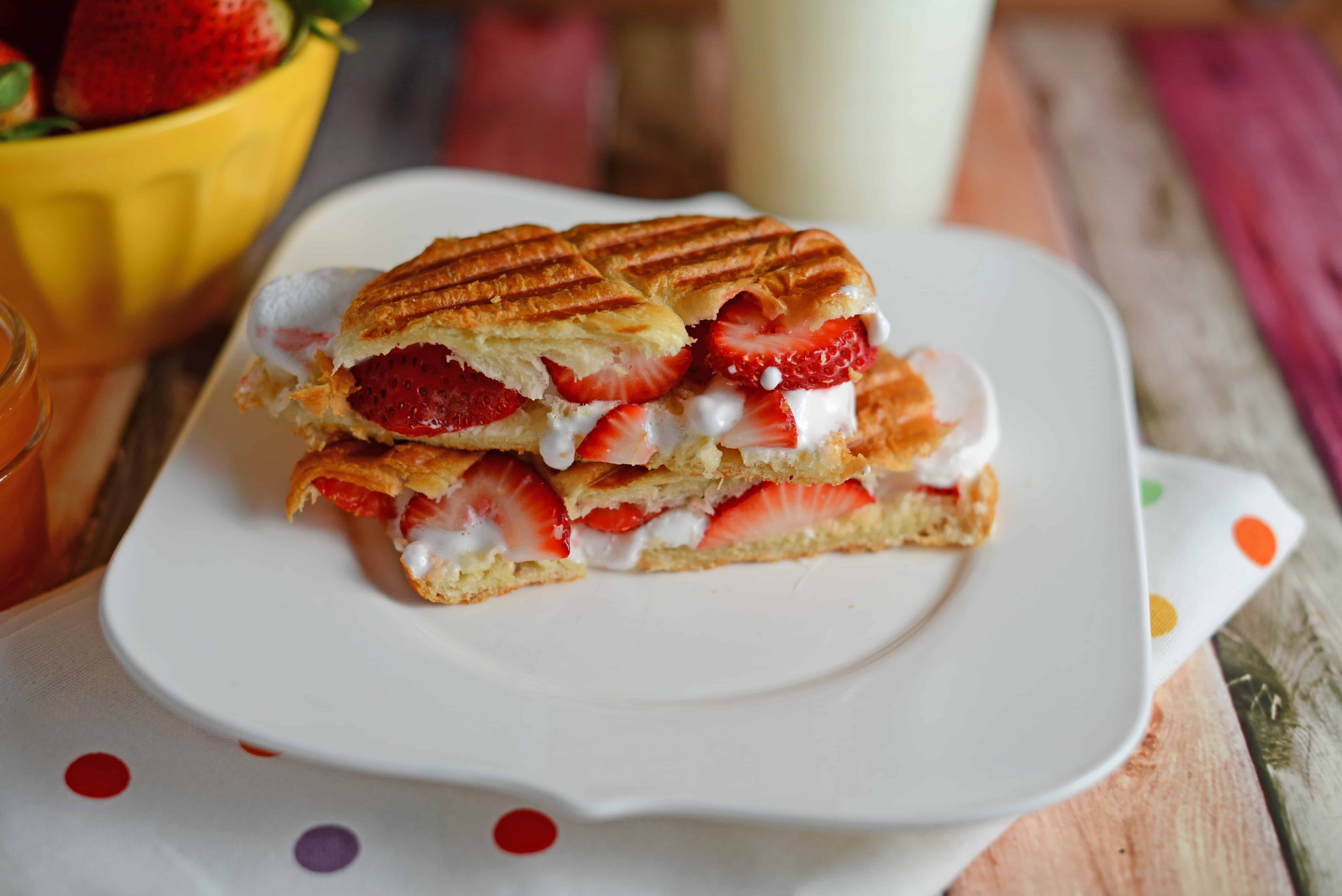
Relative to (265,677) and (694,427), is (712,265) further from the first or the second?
(265,677)

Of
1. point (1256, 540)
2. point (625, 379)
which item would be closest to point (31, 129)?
point (625, 379)

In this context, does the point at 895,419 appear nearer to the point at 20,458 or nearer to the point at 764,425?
the point at 764,425

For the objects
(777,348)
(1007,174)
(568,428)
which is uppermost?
(777,348)

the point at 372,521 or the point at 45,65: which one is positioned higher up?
the point at 45,65

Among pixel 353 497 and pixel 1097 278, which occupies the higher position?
pixel 1097 278

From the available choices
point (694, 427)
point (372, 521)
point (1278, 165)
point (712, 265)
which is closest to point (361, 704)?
point (372, 521)
